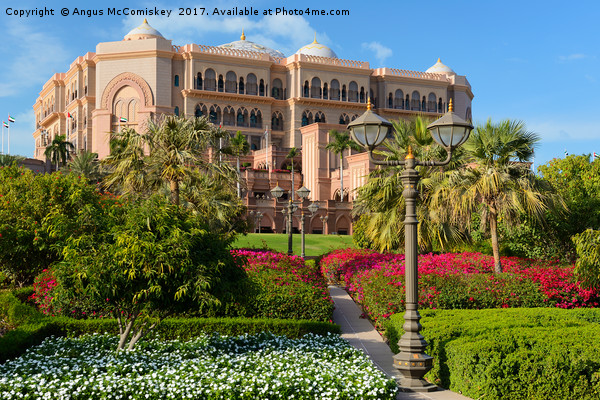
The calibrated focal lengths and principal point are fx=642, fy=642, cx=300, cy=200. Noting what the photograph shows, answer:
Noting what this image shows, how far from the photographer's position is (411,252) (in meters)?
10.1

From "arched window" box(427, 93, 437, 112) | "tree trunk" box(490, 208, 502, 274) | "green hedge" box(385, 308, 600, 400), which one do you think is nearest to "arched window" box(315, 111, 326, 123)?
"arched window" box(427, 93, 437, 112)

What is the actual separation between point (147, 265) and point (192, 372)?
185 cm

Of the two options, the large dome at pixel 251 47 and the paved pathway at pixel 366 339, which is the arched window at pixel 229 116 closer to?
the large dome at pixel 251 47

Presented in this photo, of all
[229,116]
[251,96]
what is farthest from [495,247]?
[229,116]

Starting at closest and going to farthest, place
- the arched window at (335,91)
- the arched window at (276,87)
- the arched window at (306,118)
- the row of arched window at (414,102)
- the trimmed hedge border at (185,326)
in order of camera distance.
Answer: the trimmed hedge border at (185,326), the arched window at (306,118), the arched window at (276,87), the arched window at (335,91), the row of arched window at (414,102)

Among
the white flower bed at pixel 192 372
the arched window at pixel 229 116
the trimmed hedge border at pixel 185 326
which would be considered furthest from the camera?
the arched window at pixel 229 116

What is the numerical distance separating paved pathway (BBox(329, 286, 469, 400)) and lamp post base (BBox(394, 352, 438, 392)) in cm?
11

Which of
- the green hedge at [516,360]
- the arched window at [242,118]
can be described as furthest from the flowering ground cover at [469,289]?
the arched window at [242,118]

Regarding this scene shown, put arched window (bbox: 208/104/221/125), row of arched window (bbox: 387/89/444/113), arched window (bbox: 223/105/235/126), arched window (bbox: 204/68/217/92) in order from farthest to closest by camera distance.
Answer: row of arched window (bbox: 387/89/444/113), arched window (bbox: 223/105/235/126), arched window (bbox: 208/104/221/125), arched window (bbox: 204/68/217/92)

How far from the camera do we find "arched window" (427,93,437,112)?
82125 mm

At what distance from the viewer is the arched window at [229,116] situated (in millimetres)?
74375

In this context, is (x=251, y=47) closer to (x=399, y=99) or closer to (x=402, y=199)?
(x=399, y=99)

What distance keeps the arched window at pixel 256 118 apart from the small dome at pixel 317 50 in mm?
13432

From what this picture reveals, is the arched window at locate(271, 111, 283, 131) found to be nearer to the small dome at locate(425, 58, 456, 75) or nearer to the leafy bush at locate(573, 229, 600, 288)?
the small dome at locate(425, 58, 456, 75)
